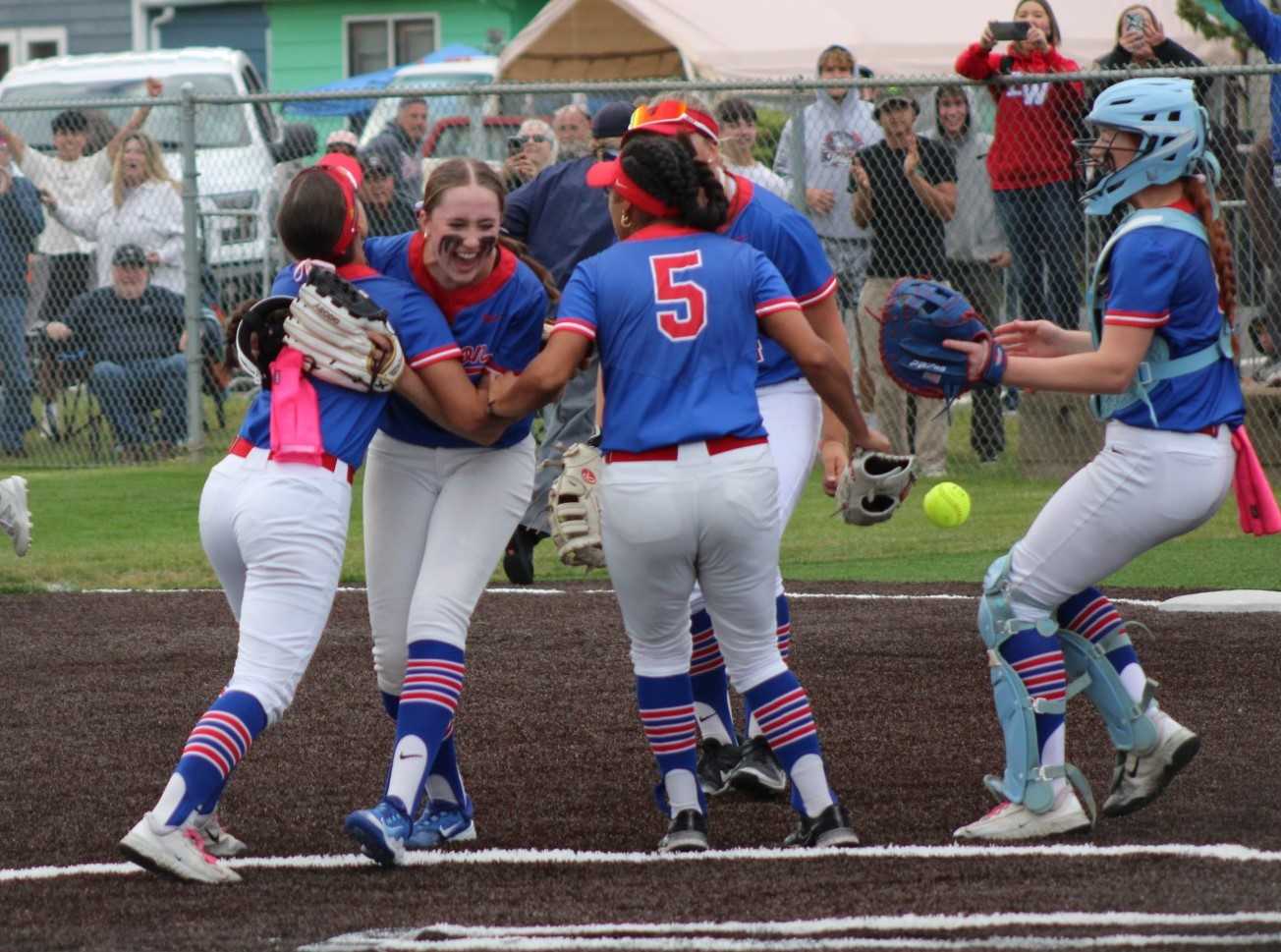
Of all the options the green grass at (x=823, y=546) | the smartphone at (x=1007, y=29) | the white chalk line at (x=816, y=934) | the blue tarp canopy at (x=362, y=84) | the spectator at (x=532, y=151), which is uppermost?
the smartphone at (x=1007, y=29)

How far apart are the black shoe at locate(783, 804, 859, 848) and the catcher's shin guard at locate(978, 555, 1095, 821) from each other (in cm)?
49

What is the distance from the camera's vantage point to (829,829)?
5.46m

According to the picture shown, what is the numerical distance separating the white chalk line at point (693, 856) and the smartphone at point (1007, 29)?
7.61 meters

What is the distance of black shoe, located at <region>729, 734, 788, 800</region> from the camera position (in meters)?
6.37

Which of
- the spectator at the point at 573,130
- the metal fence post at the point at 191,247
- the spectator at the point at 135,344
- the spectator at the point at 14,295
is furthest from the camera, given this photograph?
the spectator at the point at 14,295

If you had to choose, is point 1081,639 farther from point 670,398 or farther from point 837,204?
point 837,204

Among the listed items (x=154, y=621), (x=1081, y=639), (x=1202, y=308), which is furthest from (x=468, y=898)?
(x=154, y=621)

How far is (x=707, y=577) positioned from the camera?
5.48 m

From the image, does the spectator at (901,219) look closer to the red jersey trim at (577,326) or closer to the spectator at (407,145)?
the spectator at (407,145)

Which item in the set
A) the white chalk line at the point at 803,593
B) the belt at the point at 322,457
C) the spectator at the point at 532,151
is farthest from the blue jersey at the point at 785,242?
the spectator at the point at 532,151

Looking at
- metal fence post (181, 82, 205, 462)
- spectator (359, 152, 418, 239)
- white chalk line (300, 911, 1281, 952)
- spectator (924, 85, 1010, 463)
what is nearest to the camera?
white chalk line (300, 911, 1281, 952)

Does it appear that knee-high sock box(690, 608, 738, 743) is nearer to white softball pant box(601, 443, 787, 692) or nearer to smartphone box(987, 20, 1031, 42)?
white softball pant box(601, 443, 787, 692)

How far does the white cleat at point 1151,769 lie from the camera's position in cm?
579

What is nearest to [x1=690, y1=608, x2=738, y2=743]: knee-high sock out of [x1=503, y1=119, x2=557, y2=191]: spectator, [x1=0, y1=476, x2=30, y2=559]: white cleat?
[x1=0, y1=476, x2=30, y2=559]: white cleat
